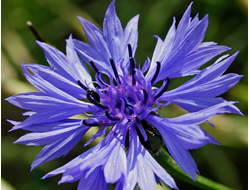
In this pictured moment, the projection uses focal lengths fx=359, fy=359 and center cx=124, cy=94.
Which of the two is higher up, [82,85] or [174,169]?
[82,85]

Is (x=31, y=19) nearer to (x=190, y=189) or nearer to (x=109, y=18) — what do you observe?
(x=109, y=18)

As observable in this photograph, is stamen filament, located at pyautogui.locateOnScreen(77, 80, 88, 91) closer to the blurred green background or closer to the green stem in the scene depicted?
the green stem

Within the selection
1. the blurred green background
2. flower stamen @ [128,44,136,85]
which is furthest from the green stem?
the blurred green background

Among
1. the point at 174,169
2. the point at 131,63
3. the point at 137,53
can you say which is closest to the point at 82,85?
the point at 131,63

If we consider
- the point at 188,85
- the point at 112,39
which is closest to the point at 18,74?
the point at 112,39

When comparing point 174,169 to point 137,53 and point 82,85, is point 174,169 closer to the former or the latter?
point 82,85

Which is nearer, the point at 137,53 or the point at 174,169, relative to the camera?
the point at 174,169

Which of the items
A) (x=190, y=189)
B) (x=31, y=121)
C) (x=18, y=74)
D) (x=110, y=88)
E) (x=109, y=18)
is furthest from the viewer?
(x=18, y=74)

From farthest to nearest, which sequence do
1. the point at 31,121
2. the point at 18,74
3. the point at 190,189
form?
1. the point at 18,74
2. the point at 190,189
3. the point at 31,121

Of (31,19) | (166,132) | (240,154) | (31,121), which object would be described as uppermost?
(31,19)
